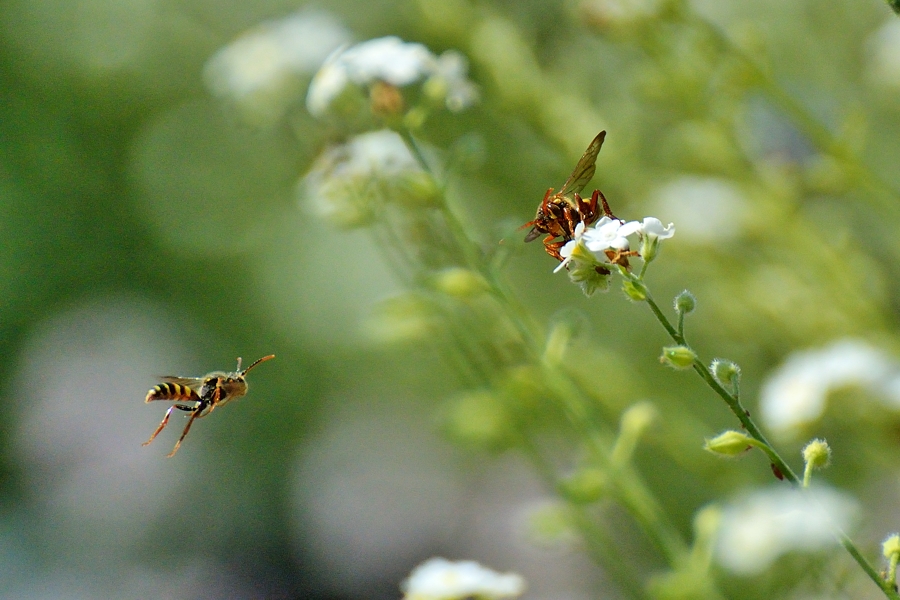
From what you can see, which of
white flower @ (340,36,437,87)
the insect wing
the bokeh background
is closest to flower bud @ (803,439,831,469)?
the insect wing

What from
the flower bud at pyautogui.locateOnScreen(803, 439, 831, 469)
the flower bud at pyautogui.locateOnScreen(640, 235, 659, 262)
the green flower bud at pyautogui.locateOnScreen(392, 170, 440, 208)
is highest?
the green flower bud at pyautogui.locateOnScreen(392, 170, 440, 208)

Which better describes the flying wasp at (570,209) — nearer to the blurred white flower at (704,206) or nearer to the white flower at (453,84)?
the white flower at (453,84)

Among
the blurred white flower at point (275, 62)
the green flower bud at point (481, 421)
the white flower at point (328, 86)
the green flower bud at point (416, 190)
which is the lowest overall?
the green flower bud at point (481, 421)

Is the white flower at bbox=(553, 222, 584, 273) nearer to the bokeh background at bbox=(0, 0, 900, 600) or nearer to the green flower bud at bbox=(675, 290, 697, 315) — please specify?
the green flower bud at bbox=(675, 290, 697, 315)

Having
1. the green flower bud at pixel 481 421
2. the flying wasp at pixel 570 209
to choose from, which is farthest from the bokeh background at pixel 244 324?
the flying wasp at pixel 570 209

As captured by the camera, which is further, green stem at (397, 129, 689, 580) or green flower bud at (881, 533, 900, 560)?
green stem at (397, 129, 689, 580)

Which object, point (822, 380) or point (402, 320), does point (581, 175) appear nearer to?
point (402, 320)

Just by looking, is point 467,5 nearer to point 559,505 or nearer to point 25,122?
point 559,505
